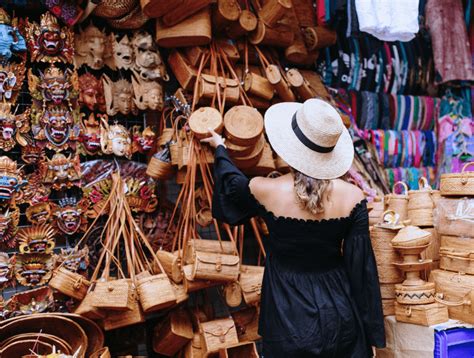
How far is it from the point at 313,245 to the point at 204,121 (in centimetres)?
103

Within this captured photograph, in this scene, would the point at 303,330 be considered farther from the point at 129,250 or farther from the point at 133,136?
the point at 133,136

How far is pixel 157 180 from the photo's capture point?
3.48 metres

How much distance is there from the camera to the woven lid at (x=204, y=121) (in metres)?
2.98

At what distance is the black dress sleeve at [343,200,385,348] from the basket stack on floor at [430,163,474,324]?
1.44 feet

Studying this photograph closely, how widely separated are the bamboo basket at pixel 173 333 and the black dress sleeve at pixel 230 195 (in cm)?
83

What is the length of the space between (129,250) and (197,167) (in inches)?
24.4

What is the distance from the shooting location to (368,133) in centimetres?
438

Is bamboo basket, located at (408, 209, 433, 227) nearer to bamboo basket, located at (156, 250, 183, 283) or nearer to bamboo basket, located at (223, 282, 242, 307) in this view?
bamboo basket, located at (223, 282, 242, 307)

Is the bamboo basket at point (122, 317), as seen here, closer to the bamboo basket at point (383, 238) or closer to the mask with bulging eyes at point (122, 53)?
the bamboo basket at point (383, 238)

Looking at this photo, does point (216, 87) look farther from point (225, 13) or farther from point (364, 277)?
point (364, 277)

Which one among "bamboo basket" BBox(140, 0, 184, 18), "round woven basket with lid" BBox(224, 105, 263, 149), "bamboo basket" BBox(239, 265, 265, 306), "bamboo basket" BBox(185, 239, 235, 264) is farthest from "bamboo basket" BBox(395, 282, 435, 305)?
"bamboo basket" BBox(140, 0, 184, 18)

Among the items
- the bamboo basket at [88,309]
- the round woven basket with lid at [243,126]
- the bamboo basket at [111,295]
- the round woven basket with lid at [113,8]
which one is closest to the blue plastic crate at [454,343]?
the round woven basket with lid at [243,126]

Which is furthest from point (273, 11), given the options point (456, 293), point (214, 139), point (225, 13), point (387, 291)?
point (456, 293)

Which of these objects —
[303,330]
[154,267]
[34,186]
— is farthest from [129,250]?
[303,330]
